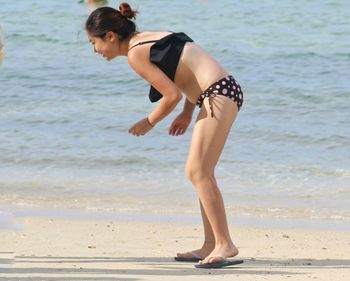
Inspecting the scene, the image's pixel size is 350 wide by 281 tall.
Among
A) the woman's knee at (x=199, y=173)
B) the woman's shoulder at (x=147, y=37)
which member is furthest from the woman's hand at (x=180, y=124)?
the woman's shoulder at (x=147, y=37)

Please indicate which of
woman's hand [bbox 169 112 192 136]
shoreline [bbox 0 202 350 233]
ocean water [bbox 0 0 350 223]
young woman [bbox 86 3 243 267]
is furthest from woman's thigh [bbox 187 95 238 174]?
shoreline [bbox 0 202 350 233]

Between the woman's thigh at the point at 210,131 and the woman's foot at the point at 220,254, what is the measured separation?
1.31 ft

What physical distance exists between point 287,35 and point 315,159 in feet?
24.7

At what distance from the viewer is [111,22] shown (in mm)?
5270

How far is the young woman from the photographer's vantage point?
5.25 metres

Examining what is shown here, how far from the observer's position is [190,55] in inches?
208

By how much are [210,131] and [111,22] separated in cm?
72

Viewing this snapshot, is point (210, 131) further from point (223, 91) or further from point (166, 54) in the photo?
point (166, 54)

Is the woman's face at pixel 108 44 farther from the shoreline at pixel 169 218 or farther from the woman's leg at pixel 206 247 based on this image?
the shoreline at pixel 169 218

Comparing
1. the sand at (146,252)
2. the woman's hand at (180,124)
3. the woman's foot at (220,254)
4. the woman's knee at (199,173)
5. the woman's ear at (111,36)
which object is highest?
the woman's ear at (111,36)

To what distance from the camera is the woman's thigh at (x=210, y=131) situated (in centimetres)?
525

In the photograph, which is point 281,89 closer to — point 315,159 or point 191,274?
point 315,159

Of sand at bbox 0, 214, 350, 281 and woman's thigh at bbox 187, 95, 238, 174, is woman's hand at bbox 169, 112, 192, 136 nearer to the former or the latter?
woman's thigh at bbox 187, 95, 238, 174

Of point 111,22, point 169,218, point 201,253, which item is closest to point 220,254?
point 201,253
